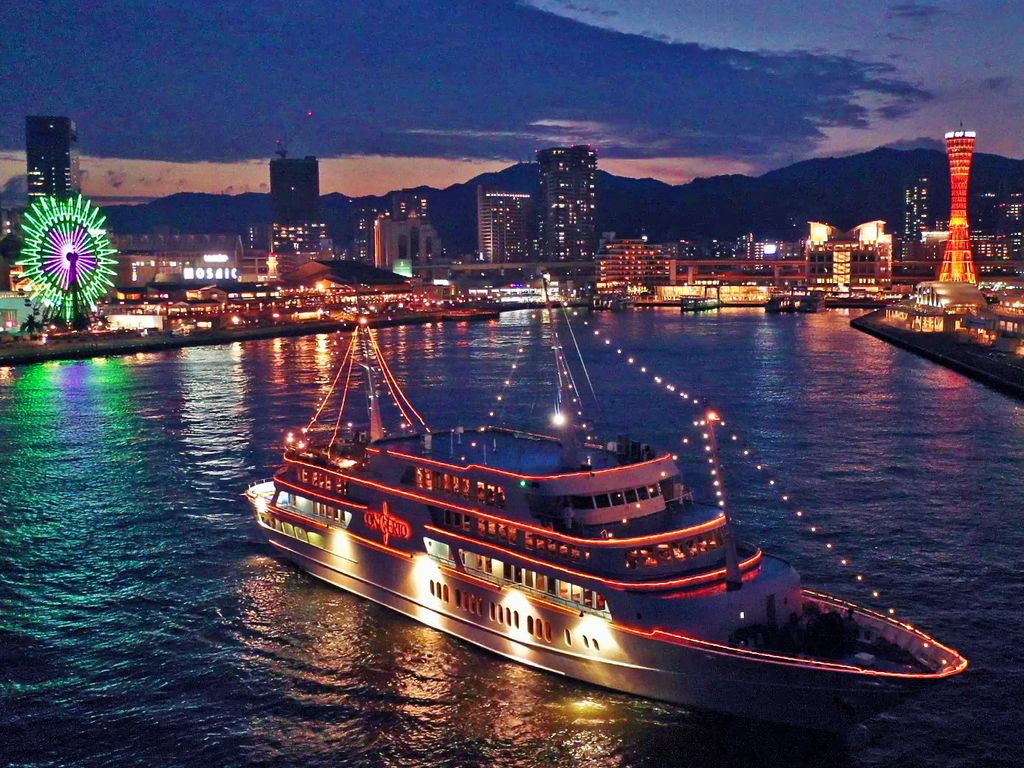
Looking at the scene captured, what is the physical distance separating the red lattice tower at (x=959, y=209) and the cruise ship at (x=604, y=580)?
73.9 m

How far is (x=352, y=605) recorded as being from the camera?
635 inches

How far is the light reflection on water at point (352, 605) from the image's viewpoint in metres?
12.0

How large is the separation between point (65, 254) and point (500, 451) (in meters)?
65.2

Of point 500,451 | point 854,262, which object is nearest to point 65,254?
point 500,451

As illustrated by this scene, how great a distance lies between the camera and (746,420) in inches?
1312

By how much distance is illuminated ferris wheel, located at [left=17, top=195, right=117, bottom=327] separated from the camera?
70438 mm

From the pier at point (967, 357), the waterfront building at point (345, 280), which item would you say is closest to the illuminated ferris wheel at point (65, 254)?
the waterfront building at point (345, 280)

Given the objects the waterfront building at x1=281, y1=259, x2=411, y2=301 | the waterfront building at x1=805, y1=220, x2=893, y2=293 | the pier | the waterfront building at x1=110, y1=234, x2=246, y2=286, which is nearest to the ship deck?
the pier

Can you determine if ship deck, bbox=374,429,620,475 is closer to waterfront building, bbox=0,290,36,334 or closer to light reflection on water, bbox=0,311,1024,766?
light reflection on water, bbox=0,311,1024,766

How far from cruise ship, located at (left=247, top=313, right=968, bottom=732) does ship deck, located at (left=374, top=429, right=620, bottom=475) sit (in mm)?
61

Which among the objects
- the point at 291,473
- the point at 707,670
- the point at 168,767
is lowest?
the point at 168,767

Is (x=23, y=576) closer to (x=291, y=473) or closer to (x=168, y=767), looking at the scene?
(x=291, y=473)

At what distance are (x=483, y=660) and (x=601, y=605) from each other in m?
2.54

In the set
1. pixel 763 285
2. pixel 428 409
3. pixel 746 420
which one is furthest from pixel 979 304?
pixel 763 285
